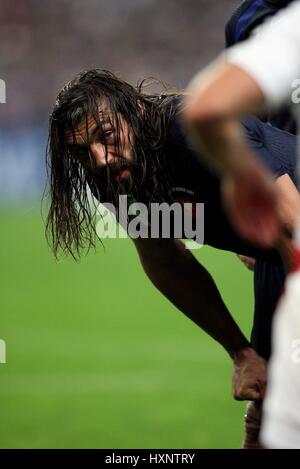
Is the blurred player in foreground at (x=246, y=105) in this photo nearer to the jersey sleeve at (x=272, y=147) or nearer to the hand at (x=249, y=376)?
the jersey sleeve at (x=272, y=147)

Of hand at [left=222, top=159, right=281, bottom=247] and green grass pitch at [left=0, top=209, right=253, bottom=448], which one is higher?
hand at [left=222, top=159, right=281, bottom=247]

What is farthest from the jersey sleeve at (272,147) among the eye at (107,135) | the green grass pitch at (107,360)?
the green grass pitch at (107,360)

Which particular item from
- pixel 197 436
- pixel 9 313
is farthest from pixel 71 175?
pixel 9 313

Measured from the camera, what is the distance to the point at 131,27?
19656mm

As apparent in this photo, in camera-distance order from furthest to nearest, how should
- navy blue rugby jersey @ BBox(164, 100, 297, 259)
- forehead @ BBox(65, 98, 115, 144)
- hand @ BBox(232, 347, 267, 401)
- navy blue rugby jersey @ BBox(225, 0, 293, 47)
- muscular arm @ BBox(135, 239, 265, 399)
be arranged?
1. navy blue rugby jersey @ BBox(225, 0, 293, 47)
2. muscular arm @ BBox(135, 239, 265, 399)
3. hand @ BBox(232, 347, 267, 401)
4. forehead @ BBox(65, 98, 115, 144)
5. navy blue rugby jersey @ BBox(164, 100, 297, 259)

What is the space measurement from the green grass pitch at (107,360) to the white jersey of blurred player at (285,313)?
11.6ft

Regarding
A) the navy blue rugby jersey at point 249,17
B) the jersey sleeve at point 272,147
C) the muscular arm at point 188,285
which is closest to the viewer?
the jersey sleeve at point 272,147

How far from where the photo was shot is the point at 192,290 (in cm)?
427

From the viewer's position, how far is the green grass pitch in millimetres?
6418

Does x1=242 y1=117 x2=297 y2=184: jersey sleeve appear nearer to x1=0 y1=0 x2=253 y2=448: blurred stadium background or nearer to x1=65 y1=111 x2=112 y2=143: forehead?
x1=65 y1=111 x2=112 y2=143: forehead

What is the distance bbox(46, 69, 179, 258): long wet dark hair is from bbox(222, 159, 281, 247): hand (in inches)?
63.5

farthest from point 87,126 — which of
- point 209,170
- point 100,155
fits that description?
point 209,170

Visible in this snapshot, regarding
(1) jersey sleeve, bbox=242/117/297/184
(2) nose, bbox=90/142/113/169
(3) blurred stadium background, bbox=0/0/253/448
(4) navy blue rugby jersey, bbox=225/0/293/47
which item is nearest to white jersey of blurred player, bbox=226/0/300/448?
(1) jersey sleeve, bbox=242/117/297/184

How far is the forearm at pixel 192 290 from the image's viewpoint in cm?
426
